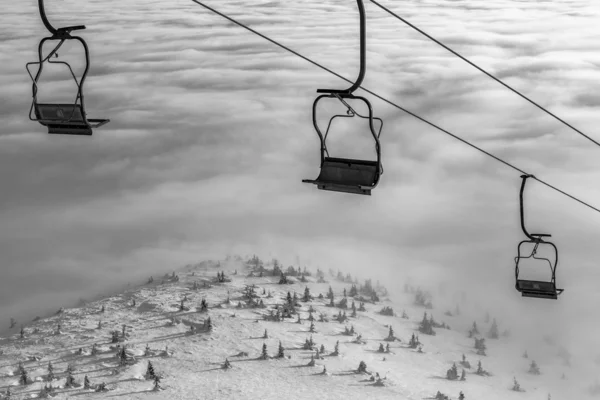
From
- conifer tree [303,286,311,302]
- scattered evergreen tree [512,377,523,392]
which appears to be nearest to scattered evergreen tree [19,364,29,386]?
conifer tree [303,286,311,302]

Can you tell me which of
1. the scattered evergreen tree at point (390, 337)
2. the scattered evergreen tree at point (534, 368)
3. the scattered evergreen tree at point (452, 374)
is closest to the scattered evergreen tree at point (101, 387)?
the scattered evergreen tree at point (390, 337)

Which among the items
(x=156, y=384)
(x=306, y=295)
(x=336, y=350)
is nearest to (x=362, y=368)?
(x=336, y=350)

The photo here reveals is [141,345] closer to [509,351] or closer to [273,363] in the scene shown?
[273,363]

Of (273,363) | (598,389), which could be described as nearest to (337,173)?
(273,363)

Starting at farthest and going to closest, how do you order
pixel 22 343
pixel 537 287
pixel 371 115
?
1. pixel 22 343
2. pixel 537 287
3. pixel 371 115

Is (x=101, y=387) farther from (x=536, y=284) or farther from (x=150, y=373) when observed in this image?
(x=536, y=284)

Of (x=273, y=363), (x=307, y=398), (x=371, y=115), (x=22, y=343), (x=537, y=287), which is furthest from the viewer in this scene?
(x=22, y=343)

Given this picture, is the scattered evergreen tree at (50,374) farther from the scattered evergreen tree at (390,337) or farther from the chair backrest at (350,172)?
the chair backrest at (350,172)
